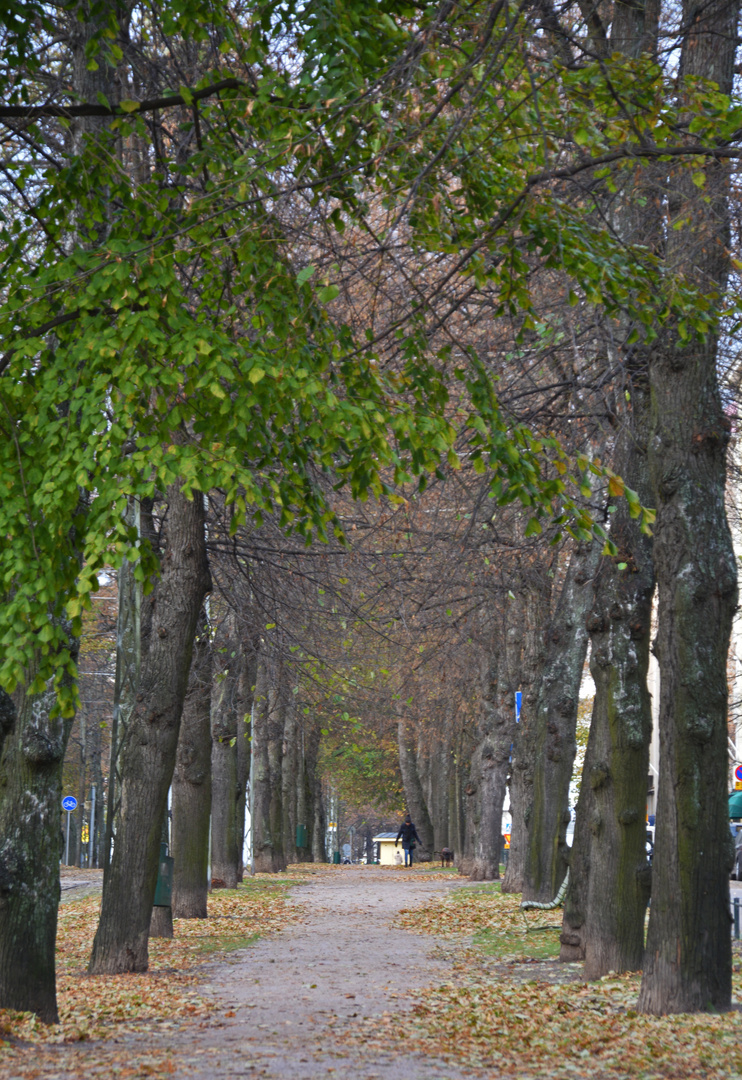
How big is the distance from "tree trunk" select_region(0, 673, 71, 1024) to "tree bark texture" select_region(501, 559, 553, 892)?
902 centimetres

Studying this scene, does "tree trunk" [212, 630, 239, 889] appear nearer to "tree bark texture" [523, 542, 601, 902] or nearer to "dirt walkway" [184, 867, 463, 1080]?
"dirt walkway" [184, 867, 463, 1080]

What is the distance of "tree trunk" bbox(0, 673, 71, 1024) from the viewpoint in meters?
8.08

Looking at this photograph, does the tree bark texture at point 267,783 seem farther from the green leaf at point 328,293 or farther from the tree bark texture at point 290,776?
the green leaf at point 328,293

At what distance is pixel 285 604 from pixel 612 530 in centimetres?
439

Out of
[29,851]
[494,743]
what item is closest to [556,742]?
[494,743]

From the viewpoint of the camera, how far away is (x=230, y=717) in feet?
75.5

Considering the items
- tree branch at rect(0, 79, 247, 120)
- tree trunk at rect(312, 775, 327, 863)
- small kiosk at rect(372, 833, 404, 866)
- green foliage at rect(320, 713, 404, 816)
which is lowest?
small kiosk at rect(372, 833, 404, 866)

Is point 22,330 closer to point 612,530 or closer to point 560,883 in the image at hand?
point 612,530

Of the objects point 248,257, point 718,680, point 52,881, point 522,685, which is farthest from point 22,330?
point 522,685

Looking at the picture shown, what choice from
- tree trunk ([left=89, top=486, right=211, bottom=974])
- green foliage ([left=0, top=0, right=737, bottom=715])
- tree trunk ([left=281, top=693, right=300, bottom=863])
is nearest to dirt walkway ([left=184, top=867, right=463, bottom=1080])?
tree trunk ([left=89, top=486, right=211, bottom=974])

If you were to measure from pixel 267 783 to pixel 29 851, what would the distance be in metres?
23.5

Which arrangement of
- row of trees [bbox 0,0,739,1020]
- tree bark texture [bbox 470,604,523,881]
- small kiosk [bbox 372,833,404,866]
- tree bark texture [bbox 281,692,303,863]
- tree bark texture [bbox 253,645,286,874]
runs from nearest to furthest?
1. row of trees [bbox 0,0,739,1020]
2. tree bark texture [bbox 470,604,523,881]
3. tree bark texture [bbox 253,645,286,874]
4. tree bark texture [bbox 281,692,303,863]
5. small kiosk [bbox 372,833,404,866]

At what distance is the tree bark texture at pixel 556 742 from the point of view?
16469 mm

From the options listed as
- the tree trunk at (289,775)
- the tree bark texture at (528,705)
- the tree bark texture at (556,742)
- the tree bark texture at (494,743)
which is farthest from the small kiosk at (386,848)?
the tree bark texture at (556,742)
